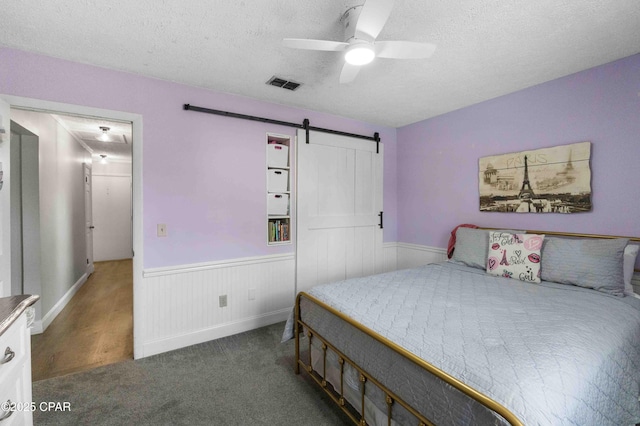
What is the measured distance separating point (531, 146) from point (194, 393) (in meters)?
3.63

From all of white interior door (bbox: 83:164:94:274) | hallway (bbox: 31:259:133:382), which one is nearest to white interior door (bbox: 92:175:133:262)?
white interior door (bbox: 83:164:94:274)

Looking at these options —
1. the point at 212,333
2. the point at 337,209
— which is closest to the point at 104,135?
the point at 212,333

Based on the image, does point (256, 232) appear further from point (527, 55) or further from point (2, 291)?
point (527, 55)

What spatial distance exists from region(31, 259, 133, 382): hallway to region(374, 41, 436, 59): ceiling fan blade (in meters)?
3.16

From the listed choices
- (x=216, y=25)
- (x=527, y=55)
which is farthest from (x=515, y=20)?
(x=216, y=25)

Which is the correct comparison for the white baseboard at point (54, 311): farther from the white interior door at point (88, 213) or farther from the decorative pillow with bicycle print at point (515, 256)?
the decorative pillow with bicycle print at point (515, 256)

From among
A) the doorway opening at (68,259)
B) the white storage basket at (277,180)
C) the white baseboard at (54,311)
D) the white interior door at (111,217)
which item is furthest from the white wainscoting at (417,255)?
the white interior door at (111,217)

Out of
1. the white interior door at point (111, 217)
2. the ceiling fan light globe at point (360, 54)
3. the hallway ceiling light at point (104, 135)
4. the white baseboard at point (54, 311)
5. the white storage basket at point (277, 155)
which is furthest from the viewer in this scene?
the white interior door at point (111, 217)

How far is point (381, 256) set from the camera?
4148 mm

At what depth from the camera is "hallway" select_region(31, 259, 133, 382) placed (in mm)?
2463

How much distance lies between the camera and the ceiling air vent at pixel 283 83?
8.67ft

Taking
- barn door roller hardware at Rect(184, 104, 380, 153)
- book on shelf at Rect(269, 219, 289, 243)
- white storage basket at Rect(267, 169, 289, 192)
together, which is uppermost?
barn door roller hardware at Rect(184, 104, 380, 153)

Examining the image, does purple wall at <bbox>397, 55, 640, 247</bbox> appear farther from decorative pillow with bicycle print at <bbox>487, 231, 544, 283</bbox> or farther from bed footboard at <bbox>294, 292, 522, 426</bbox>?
bed footboard at <bbox>294, 292, 522, 426</bbox>

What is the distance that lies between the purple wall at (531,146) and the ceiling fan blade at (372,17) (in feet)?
6.97
